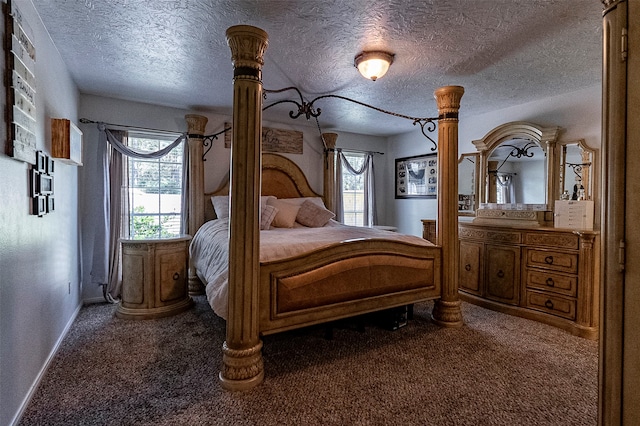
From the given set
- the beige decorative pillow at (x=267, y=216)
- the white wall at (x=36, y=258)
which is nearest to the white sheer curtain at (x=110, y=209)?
the white wall at (x=36, y=258)

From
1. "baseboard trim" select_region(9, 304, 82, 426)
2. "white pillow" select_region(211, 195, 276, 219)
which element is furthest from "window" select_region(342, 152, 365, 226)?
"baseboard trim" select_region(9, 304, 82, 426)

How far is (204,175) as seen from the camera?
4402 mm

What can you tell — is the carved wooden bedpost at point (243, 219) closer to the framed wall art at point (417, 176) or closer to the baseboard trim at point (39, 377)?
the baseboard trim at point (39, 377)

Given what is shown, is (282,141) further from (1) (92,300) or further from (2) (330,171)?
(1) (92,300)

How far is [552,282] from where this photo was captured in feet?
10.6

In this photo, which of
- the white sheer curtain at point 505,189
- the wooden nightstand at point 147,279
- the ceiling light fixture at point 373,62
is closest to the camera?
the ceiling light fixture at point 373,62

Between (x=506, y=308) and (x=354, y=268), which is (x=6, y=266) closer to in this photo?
(x=354, y=268)

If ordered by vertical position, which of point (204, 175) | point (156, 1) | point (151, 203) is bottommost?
point (151, 203)

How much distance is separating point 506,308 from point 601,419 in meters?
2.65

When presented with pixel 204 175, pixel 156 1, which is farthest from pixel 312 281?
pixel 204 175

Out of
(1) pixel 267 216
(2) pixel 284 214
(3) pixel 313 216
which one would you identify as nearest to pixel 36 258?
(1) pixel 267 216

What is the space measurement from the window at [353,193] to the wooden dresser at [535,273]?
2141mm

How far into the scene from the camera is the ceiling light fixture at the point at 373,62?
261 centimetres

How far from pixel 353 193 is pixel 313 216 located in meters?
1.69
